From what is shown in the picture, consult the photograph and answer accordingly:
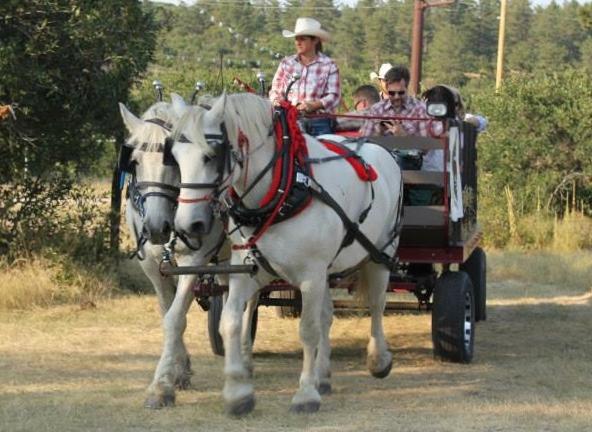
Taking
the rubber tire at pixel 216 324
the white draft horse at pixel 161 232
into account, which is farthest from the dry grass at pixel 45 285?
the white draft horse at pixel 161 232

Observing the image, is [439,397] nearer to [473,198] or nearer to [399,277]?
[399,277]

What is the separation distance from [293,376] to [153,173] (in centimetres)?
232

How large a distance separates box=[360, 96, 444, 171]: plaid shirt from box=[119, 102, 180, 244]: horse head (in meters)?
2.53

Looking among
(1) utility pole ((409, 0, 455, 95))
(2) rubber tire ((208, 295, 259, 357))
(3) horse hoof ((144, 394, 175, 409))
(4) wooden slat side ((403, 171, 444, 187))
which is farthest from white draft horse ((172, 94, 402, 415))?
(1) utility pole ((409, 0, 455, 95))

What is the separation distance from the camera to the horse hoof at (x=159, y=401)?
725 cm

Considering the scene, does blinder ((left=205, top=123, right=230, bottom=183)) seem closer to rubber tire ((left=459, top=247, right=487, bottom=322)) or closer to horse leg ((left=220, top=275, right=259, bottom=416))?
horse leg ((left=220, top=275, right=259, bottom=416))

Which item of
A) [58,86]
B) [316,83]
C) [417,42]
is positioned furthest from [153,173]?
[417,42]

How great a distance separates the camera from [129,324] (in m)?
11.0

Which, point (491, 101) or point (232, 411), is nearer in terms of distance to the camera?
point (232, 411)

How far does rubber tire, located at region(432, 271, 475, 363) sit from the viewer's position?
8875mm

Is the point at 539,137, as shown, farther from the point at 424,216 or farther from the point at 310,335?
the point at 310,335

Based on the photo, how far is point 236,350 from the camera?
7051 millimetres

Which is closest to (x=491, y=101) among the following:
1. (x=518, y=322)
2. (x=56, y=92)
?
(x=518, y=322)

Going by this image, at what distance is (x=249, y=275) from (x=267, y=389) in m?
1.33
